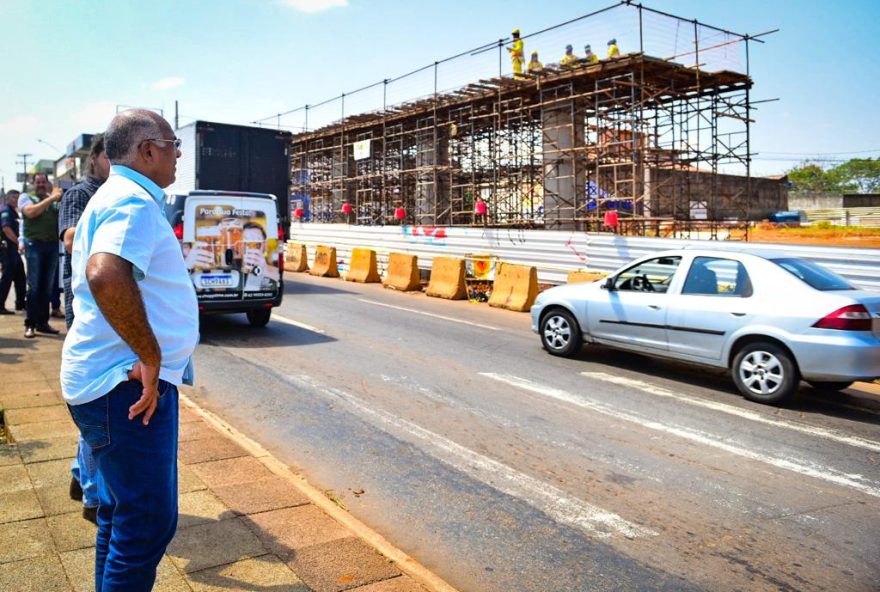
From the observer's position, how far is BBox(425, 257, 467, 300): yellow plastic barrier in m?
16.3

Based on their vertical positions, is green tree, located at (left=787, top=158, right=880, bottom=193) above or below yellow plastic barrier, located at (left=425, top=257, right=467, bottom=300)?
above

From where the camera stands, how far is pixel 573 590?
3580mm

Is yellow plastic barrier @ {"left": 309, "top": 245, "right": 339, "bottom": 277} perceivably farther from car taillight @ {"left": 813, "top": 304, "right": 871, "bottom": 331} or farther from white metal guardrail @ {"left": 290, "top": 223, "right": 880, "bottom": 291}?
car taillight @ {"left": 813, "top": 304, "right": 871, "bottom": 331}

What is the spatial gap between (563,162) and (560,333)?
1653cm

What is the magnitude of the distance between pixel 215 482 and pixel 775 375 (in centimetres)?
549

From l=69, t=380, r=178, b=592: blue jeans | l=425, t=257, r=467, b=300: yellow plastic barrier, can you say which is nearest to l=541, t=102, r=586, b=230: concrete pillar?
l=425, t=257, r=467, b=300: yellow plastic barrier

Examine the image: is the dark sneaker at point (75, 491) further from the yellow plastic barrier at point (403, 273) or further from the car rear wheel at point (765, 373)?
the yellow plastic barrier at point (403, 273)

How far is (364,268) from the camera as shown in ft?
65.9

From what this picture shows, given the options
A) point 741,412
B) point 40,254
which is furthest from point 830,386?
point 40,254

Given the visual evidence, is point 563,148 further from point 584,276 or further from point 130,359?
point 130,359

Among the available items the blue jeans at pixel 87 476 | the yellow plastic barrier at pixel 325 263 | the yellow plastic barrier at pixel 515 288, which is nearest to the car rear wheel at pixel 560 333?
the yellow plastic barrier at pixel 515 288

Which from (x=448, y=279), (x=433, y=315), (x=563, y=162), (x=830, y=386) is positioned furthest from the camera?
(x=563, y=162)

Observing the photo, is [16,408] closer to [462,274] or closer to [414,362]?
[414,362]

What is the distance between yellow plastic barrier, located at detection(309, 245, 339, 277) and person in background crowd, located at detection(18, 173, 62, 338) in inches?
481
